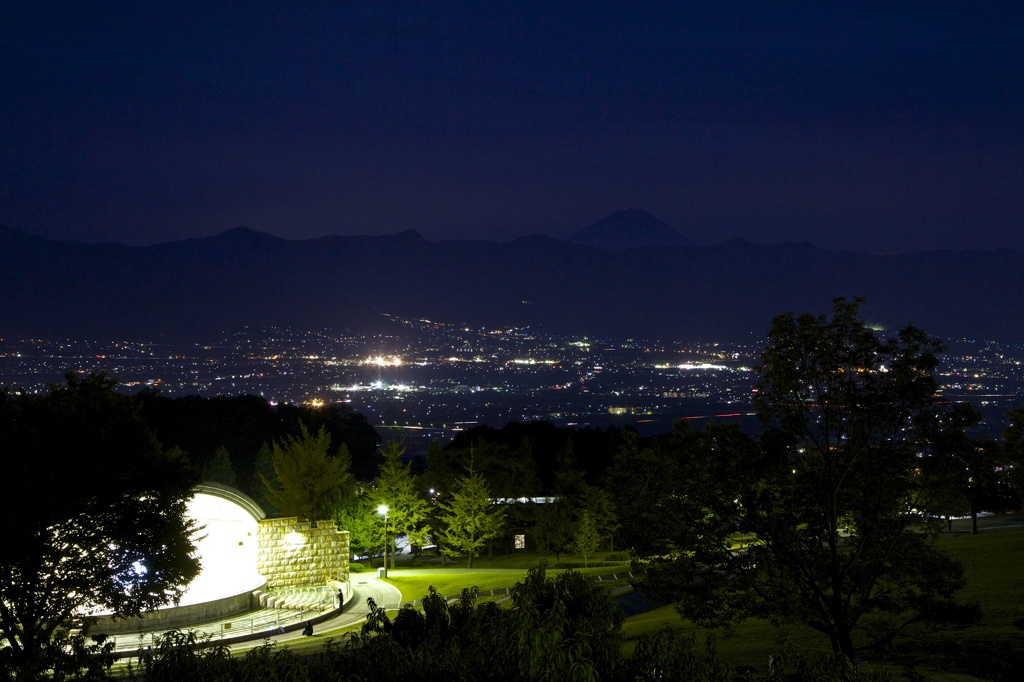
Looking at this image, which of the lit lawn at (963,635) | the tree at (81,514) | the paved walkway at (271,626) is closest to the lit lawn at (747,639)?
the lit lawn at (963,635)

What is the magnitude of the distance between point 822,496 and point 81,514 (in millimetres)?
13492

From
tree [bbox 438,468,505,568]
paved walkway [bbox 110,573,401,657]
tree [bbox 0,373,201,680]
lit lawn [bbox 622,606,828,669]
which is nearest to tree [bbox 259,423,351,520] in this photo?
tree [bbox 438,468,505,568]

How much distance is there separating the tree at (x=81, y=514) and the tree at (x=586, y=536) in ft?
82.7

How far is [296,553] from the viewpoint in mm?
32938

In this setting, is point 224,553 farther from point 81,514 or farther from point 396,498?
point 81,514

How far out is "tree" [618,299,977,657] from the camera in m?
13.6

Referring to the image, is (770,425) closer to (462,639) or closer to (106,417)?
(462,639)

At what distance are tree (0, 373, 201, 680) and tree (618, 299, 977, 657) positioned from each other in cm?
1006

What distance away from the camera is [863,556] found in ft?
45.6

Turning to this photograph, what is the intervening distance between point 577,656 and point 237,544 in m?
26.8

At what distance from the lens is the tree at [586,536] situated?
41.2 m

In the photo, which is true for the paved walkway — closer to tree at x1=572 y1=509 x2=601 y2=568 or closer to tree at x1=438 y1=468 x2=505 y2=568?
tree at x1=438 y1=468 x2=505 y2=568

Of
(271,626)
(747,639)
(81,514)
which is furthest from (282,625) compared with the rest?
(747,639)

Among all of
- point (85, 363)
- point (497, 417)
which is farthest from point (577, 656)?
point (85, 363)
